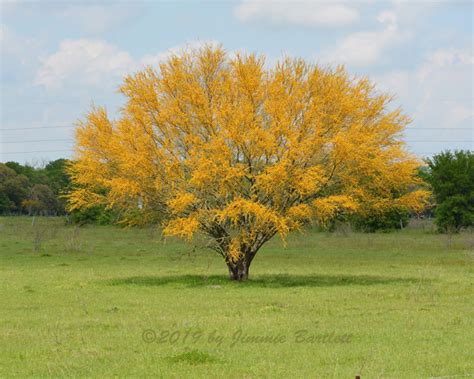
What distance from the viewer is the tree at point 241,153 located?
2950 centimetres

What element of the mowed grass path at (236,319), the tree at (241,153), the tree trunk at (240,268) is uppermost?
the tree at (241,153)

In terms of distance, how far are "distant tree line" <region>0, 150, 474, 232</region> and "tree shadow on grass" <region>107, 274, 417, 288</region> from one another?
19.1 meters

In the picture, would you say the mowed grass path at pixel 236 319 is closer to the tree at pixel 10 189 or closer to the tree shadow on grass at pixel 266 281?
the tree shadow on grass at pixel 266 281

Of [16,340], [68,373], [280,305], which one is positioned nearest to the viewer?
[68,373]

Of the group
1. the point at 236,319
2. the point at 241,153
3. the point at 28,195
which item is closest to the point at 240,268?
the point at 241,153

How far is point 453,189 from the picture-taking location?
230 feet

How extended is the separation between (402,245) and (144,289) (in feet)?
105

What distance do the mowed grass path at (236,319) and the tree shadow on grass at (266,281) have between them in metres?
0.05

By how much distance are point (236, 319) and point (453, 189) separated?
53684mm

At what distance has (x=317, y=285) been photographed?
98.6ft

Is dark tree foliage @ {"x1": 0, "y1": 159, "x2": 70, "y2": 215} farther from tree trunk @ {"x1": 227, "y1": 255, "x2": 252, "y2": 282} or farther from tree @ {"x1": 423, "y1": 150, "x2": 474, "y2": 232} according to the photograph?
tree trunk @ {"x1": 227, "y1": 255, "x2": 252, "y2": 282}

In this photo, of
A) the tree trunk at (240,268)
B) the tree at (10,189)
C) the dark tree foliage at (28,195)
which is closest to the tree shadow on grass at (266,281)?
the tree trunk at (240,268)

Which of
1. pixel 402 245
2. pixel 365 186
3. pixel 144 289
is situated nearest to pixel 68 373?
pixel 144 289

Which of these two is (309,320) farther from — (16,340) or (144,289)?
(144,289)
